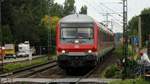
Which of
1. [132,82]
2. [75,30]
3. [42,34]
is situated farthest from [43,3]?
[132,82]

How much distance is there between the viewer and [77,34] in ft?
107

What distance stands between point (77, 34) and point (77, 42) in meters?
0.58

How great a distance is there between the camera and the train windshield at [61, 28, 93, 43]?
3241 cm

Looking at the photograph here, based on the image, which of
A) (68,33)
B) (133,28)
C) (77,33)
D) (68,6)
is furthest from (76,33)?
(68,6)

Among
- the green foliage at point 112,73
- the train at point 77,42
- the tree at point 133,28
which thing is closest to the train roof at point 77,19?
the train at point 77,42

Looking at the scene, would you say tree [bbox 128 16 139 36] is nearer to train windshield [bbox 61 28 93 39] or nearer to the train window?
train windshield [bbox 61 28 93 39]

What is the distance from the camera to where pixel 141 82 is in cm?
2289

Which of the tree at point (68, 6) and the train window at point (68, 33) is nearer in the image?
the train window at point (68, 33)

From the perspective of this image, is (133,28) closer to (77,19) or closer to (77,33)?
(77,19)

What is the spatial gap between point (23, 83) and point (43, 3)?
103202 mm

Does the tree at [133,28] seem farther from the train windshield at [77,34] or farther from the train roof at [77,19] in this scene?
the train windshield at [77,34]

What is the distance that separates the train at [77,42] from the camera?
31.9 meters

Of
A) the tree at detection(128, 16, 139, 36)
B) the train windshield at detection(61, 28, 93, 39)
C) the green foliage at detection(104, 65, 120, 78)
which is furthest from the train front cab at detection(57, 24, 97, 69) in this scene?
the tree at detection(128, 16, 139, 36)

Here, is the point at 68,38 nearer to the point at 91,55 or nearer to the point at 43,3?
the point at 91,55
